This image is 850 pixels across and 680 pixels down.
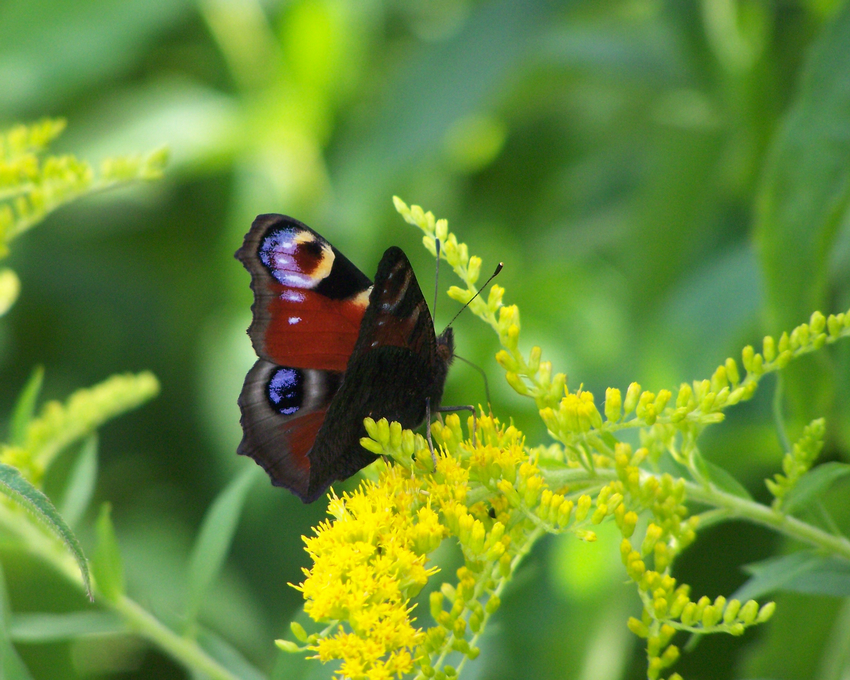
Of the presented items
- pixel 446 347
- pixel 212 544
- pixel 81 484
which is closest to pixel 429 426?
pixel 446 347

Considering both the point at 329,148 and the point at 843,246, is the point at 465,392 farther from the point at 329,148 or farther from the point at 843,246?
the point at 329,148

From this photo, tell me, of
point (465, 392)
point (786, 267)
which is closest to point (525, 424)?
point (465, 392)

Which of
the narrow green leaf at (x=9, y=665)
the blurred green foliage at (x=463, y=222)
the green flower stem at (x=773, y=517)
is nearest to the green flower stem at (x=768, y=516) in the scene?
the green flower stem at (x=773, y=517)

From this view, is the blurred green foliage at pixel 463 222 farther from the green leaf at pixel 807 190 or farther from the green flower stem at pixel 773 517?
the green flower stem at pixel 773 517

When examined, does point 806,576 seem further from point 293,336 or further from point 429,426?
point 293,336

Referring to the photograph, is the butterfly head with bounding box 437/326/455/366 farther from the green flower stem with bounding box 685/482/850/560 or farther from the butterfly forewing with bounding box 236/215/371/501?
the green flower stem with bounding box 685/482/850/560

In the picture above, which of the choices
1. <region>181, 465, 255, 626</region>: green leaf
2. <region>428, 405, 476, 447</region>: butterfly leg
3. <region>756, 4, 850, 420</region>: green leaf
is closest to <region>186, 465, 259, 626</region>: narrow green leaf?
<region>181, 465, 255, 626</region>: green leaf
